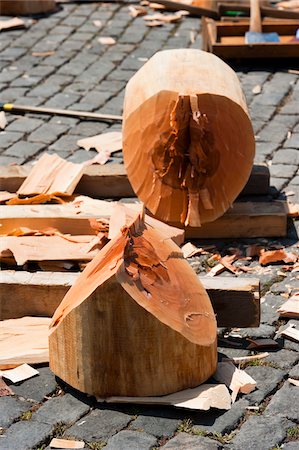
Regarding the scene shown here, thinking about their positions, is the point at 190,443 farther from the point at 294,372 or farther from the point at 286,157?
the point at 286,157

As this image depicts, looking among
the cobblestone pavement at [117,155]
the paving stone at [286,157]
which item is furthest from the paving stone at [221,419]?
the paving stone at [286,157]

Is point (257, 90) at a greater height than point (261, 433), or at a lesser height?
lesser

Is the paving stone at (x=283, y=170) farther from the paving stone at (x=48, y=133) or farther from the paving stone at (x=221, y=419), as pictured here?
the paving stone at (x=221, y=419)

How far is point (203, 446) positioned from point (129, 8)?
8.07m

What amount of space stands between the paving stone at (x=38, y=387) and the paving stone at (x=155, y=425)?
50cm

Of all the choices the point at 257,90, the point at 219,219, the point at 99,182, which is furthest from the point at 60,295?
the point at 257,90

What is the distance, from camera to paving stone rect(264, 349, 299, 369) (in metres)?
4.71

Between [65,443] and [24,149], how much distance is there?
384 cm

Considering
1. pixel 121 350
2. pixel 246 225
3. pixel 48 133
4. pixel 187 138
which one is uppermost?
pixel 187 138

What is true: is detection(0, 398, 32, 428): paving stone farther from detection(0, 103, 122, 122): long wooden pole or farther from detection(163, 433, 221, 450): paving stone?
detection(0, 103, 122, 122): long wooden pole

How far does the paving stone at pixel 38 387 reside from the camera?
4492mm

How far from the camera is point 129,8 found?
1138 cm

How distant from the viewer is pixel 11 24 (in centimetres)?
1076

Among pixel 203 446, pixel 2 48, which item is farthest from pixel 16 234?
pixel 2 48
